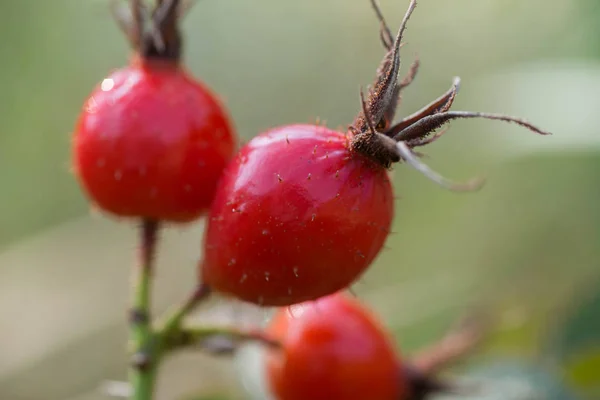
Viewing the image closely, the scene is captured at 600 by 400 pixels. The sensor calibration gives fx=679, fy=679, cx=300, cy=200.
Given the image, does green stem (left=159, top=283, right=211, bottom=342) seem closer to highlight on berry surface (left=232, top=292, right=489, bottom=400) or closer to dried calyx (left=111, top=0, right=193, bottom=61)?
highlight on berry surface (left=232, top=292, right=489, bottom=400)

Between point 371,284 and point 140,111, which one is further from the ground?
point 140,111

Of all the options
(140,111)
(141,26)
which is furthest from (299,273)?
(141,26)

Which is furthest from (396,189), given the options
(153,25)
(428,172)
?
(428,172)

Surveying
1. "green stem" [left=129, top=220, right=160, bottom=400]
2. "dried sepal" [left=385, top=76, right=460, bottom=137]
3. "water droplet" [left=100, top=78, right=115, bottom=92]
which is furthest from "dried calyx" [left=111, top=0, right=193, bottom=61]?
"dried sepal" [left=385, top=76, right=460, bottom=137]

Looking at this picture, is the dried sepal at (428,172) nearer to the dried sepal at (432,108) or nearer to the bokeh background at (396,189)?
the dried sepal at (432,108)

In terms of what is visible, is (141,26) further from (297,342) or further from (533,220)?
(533,220)

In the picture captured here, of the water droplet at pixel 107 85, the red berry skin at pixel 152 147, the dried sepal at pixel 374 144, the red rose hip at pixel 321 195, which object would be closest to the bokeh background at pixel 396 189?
the red berry skin at pixel 152 147
